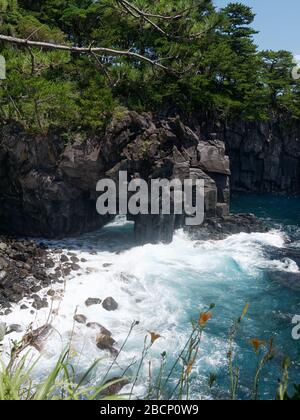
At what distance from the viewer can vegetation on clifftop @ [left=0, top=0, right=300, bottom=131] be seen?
7.95 meters

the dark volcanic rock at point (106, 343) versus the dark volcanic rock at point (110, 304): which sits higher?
the dark volcanic rock at point (110, 304)

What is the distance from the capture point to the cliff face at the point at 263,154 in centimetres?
3238

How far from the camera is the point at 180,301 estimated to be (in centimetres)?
1273

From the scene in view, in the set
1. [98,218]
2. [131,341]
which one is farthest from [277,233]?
[131,341]

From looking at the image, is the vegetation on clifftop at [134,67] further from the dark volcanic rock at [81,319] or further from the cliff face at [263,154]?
the dark volcanic rock at [81,319]

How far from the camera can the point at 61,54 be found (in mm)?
6453

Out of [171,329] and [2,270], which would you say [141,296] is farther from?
[2,270]

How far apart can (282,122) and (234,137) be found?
5.14 meters

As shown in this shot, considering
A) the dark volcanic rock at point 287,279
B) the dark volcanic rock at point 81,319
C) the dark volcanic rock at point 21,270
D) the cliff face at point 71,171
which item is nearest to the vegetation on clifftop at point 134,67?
the cliff face at point 71,171

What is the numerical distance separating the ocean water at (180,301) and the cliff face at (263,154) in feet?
45.2

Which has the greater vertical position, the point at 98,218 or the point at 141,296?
the point at 98,218

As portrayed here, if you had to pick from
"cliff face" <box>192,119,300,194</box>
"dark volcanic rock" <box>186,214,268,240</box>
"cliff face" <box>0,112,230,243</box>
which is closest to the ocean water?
"dark volcanic rock" <box>186,214,268,240</box>
